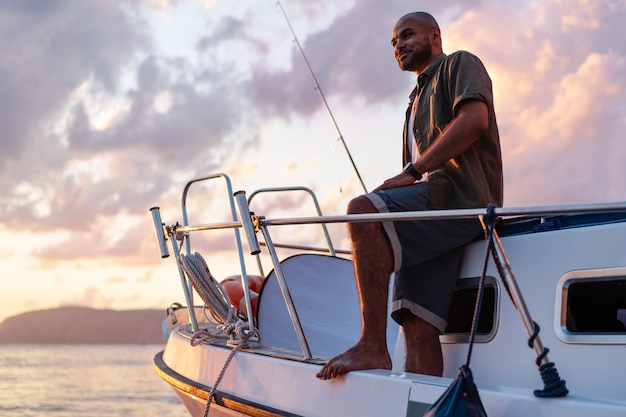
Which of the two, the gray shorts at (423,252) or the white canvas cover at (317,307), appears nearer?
the gray shorts at (423,252)

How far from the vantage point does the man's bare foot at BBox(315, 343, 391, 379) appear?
11.6 ft

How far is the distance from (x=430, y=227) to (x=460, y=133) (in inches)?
17.5

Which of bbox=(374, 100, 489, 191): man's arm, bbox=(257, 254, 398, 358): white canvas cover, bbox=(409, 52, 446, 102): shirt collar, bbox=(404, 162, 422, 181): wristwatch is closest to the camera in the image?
bbox=(374, 100, 489, 191): man's arm

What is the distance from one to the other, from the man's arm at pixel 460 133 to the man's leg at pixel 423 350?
723 millimetres

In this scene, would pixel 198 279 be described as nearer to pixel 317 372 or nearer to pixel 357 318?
pixel 357 318

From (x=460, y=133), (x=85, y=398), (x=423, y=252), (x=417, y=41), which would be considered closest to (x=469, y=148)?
(x=460, y=133)

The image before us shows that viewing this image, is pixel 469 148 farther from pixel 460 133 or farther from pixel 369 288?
pixel 369 288

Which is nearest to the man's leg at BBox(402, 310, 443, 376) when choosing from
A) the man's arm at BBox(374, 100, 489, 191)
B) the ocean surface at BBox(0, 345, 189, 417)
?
the man's arm at BBox(374, 100, 489, 191)

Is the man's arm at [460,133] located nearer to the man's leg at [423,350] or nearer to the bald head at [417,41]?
the bald head at [417,41]

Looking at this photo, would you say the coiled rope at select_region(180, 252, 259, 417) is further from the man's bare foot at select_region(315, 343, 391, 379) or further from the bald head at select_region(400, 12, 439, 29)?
the bald head at select_region(400, 12, 439, 29)

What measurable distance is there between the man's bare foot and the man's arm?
2.85 ft

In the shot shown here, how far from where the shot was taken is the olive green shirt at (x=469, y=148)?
146 inches

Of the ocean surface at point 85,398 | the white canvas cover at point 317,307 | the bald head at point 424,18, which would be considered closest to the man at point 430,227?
the bald head at point 424,18

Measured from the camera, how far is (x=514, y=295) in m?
2.82
